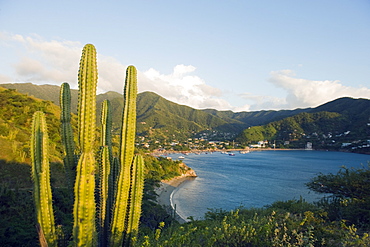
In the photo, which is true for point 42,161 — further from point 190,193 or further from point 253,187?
point 253,187

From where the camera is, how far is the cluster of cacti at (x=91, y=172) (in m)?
3.77

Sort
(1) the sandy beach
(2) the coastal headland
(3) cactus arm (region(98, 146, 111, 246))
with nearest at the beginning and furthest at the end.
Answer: (3) cactus arm (region(98, 146, 111, 246)), (2) the coastal headland, (1) the sandy beach

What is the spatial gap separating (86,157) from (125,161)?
1.24 m

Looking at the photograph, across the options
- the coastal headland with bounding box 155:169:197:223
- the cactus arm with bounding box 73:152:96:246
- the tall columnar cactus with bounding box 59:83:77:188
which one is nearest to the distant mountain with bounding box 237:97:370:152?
the coastal headland with bounding box 155:169:197:223

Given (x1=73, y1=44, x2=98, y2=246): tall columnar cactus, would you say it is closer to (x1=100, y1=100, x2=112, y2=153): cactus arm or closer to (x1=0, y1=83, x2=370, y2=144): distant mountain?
(x1=100, y1=100, x2=112, y2=153): cactus arm

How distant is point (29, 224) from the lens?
312 inches

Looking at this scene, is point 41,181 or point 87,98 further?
point 41,181

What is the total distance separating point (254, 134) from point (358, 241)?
117953 mm

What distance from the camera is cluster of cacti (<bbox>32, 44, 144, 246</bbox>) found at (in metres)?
3.77

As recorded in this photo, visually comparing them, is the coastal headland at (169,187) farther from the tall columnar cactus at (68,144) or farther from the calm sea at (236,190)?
the tall columnar cactus at (68,144)

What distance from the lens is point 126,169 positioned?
4.91 meters

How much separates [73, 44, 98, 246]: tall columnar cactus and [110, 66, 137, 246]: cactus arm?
829 millimetres

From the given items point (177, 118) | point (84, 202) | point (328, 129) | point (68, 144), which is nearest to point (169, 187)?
point (68, 144)

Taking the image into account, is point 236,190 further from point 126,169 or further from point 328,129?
point 328,129
